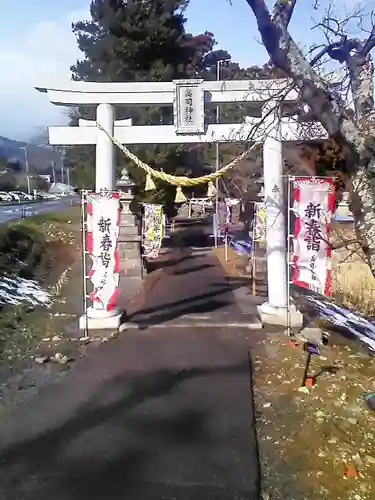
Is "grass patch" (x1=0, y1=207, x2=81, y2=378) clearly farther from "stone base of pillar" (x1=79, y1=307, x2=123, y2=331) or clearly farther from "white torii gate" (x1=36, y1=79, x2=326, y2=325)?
"white torii gate" (x1=36, y1=79, x2=326, y2=325)

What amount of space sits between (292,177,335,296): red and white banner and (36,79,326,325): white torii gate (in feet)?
3.48

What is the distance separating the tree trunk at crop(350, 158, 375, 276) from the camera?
14.6 ft

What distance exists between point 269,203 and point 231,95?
6.42 feet

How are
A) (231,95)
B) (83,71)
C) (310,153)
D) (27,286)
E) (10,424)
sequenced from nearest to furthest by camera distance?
(10,424)
(231,95)
(310,153)
(27,286)
(83,71)

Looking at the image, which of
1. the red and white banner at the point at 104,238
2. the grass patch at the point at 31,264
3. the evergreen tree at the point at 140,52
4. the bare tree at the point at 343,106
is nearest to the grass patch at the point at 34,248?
the grass patch at the point at 31,264

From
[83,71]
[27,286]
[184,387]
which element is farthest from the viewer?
[83,71]

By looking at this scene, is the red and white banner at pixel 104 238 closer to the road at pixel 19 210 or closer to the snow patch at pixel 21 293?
the snow patch at pixel 21 293

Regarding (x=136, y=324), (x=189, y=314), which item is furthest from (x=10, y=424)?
(x=189, y=314)

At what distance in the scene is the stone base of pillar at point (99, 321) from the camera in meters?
8.45

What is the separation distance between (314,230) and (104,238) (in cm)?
333

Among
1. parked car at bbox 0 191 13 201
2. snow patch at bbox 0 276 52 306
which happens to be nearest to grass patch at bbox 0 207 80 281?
snow patch at bbox 0 276 52 306

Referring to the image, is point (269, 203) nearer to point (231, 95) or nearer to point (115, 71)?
point (231, 95)

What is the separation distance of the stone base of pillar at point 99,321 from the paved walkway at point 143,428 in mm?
375

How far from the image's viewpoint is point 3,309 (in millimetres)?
9945
